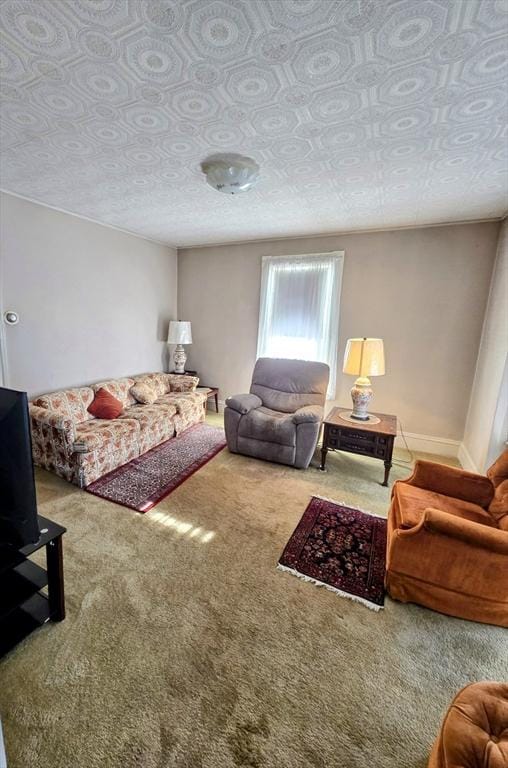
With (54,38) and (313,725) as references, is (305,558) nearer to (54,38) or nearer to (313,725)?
(313,725)

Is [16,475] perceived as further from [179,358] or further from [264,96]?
[179,358]

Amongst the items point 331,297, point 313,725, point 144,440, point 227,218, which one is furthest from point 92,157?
point 313,725

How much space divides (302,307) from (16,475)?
365cm

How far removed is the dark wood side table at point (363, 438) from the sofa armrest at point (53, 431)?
231 centimetres

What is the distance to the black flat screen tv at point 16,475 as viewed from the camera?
A: 1.10m

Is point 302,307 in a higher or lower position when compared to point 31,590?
higher

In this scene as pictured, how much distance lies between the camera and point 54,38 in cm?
121

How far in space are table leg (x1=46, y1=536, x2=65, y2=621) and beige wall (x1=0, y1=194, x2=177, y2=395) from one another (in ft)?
7.54

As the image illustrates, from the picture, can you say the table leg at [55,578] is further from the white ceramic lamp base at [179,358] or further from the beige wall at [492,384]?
the white ceramic lamp base at [179,358]

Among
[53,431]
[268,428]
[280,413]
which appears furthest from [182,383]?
[53,431]

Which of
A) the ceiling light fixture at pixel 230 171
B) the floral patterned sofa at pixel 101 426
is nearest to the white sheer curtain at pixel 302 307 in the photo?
the floral patterned sofa at pixel 101 426

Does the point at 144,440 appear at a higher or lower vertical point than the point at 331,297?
lower

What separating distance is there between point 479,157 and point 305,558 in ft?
9.22

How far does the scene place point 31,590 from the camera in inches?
53.8
